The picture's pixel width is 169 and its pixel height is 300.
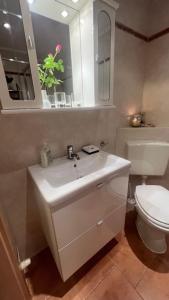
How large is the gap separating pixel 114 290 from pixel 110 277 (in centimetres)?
8

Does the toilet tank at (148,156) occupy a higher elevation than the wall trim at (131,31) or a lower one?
lower

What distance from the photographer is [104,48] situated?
1.02 m

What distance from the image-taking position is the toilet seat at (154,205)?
37.5 inches

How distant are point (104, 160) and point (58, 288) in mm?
981

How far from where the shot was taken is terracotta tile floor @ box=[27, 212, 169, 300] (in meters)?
0.92

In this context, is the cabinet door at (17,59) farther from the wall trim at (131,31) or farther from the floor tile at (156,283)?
the floor tile at (156,283)

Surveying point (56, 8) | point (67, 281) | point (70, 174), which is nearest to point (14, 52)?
point (56, 8)

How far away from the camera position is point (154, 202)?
3.60 ft

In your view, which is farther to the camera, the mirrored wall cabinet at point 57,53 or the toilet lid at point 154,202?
the toilet lid at point 154,202

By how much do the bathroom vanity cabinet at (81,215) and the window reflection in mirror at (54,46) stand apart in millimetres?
605

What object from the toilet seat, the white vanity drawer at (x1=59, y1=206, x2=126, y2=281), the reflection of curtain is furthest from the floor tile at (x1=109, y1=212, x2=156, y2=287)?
the reflection of curtain

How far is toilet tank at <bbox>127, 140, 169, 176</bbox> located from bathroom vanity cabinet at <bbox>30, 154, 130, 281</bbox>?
1.30ft

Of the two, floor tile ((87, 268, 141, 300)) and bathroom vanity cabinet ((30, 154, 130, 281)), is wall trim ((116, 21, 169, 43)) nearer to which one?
bathroom vanity cabinet ((30, 154, 130, 281))

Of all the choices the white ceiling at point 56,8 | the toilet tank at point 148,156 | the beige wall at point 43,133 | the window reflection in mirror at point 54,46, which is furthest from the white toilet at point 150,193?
the white ceiling at point 56,8
